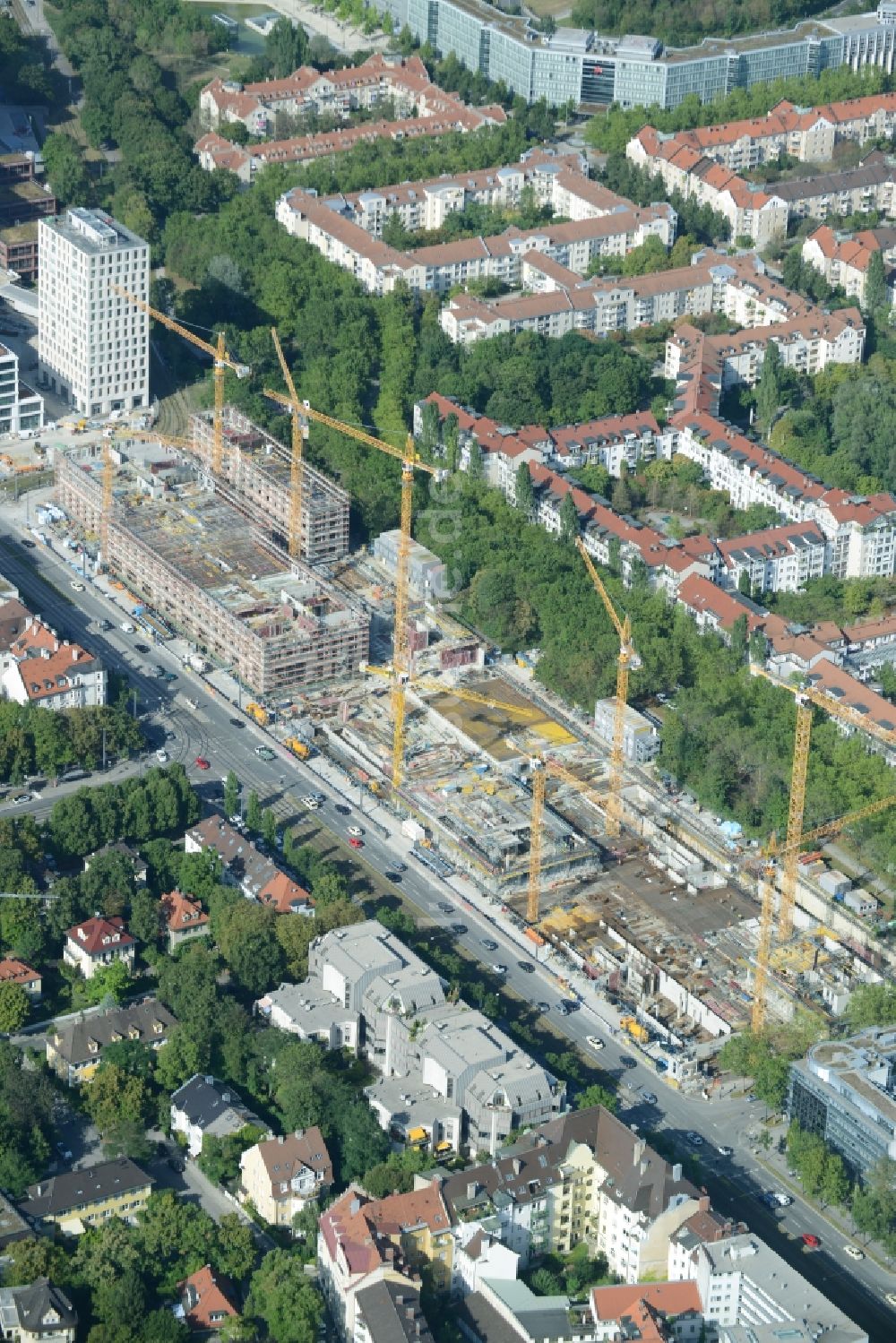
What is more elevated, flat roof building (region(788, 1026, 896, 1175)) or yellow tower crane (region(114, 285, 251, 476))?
yellow tower crane (region(114, 285, 251, 476))

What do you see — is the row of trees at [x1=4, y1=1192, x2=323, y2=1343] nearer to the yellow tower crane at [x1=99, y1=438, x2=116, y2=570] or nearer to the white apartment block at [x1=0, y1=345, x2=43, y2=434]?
the yellow tower crane at [x1=99, y1=438, x2=116, y2=570]

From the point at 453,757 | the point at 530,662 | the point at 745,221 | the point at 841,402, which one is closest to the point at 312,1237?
the point at 453,757

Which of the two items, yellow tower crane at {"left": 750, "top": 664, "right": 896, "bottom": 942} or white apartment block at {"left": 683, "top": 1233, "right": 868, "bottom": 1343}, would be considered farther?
yellow tower crane at {"left": 750, "top": 664, "right": 896, "bottom": 942}

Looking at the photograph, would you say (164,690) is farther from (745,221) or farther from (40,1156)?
(745,221)

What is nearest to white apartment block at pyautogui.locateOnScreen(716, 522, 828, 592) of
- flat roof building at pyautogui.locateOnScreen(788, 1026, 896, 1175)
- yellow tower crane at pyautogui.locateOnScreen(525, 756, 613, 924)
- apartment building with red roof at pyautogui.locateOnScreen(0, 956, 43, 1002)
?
yellow tower crane at pyautogui.locateOnScreen(525, 756, 613, 924)

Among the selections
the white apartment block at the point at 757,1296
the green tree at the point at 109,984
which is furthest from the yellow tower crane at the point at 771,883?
the green tree at the point at 109,984

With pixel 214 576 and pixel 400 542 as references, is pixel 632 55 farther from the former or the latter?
pixel 214 576
